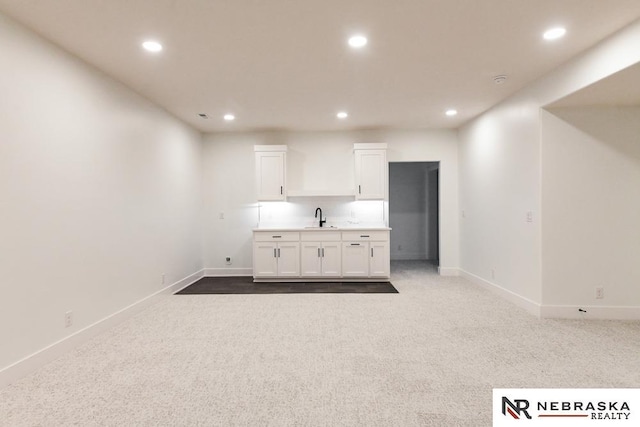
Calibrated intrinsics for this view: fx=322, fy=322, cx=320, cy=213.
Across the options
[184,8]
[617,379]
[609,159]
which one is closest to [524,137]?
[609,159]

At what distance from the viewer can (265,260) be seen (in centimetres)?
548

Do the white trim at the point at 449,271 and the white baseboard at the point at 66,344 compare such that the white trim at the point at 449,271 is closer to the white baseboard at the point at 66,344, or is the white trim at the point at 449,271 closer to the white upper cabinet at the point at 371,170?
the white upper cabinet at the point at 371,170

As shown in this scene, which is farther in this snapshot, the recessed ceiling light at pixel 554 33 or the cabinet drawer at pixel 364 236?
the cabinet drawer at pixel 364 236

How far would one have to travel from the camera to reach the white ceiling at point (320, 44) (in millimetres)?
2357

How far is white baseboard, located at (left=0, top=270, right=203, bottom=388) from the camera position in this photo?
232 centimetres

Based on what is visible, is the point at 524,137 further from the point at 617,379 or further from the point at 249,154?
the point at 249,154

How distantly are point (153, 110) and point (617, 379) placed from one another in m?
5.43

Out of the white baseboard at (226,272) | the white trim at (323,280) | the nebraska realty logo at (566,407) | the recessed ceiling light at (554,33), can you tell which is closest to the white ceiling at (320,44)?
the recessed ceiling light at (554,33)

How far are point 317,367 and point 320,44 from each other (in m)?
2.72

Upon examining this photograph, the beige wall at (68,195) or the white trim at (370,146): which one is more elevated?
the white trim at (370,146)

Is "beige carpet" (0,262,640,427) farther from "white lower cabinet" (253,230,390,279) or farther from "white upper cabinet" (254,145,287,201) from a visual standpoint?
"white upper cabinet" (254,145,287,201)


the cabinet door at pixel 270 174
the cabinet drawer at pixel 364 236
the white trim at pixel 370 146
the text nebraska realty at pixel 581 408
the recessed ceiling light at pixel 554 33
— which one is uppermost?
the recessed ceiling light at pixel 554 33

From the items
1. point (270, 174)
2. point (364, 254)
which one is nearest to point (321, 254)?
point (364, 254)

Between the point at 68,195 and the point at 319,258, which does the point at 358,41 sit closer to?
the point at 68,195
